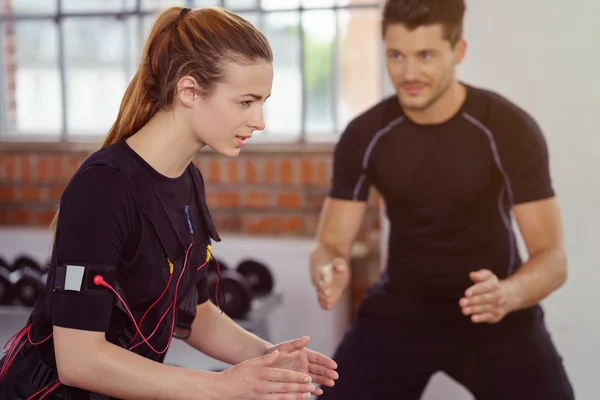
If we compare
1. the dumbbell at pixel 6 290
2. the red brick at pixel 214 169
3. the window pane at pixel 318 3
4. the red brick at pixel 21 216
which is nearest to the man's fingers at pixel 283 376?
the dumbbell at pixel 6 290

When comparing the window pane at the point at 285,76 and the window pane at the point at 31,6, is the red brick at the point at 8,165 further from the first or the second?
the window pane at the point at 285,76

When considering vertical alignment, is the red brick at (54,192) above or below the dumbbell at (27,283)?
above

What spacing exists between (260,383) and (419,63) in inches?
43.3

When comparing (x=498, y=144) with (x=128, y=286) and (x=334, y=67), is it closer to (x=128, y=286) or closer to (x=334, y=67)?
(x=128, y=286)

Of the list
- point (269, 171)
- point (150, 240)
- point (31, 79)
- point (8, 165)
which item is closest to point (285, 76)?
point (269, 171)

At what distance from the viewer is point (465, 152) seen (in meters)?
2.16

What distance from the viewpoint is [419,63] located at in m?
2.12

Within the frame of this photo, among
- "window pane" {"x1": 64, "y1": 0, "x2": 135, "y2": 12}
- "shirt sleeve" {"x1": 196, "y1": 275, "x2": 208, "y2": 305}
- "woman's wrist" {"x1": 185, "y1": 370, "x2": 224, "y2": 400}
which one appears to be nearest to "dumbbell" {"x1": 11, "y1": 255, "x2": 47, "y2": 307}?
"window pane" {"x1": 64, "y1": 0, "x2": 135, "y2": 12}

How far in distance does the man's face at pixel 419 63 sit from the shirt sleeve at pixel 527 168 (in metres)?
0.25

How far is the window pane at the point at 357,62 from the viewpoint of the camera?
12.1 feet

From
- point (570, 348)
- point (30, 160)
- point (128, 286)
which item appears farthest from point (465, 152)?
point (30, 160)

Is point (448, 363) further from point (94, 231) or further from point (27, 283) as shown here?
point (27, 283)

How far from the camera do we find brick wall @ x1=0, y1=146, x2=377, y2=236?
370 centimetres

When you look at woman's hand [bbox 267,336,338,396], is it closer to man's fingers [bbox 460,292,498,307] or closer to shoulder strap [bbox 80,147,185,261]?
shoulder strap [bbox 80,147,185,261]
